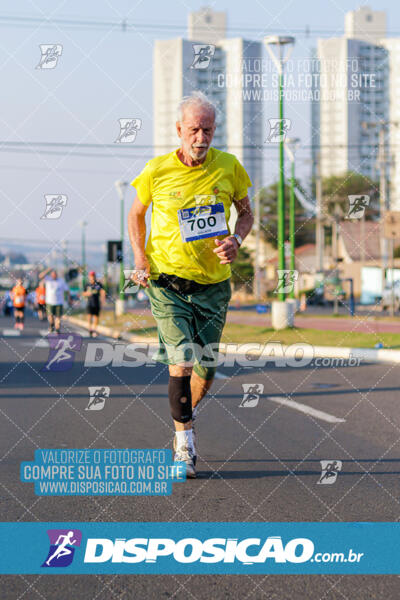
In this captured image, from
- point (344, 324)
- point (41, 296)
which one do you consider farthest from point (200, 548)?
point (344, 324)

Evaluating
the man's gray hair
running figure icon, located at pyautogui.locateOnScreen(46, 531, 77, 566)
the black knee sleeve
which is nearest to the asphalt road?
running figure icon, located at pyautogui.locateOnScreen(46, 531, 77, 566)

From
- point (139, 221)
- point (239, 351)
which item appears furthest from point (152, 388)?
point (239, 351)

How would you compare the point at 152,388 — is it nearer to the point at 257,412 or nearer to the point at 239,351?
the point at 257,412

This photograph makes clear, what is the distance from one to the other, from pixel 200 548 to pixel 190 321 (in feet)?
5.69

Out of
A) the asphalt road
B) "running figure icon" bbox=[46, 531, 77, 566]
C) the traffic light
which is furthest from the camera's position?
the traffic light

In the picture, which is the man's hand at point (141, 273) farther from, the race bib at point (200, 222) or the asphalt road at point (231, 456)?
the asphalt road at point (231, 456)

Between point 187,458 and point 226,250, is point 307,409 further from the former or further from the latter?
point 226,250

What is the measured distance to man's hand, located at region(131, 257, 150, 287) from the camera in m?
5.09

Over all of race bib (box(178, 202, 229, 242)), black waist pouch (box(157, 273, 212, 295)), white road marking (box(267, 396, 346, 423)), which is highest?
race bib (box(178, 202, 229, 242))

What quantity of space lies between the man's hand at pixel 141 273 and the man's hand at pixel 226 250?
0.45 meters

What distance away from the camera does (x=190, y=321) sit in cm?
519

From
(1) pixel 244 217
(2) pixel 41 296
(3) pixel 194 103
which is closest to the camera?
(3) pixel 194 103

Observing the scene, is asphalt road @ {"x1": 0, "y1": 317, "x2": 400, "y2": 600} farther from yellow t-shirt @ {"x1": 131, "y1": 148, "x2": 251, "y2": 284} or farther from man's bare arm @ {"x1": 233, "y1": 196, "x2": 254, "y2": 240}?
man's bare arm @ {"x1": 233, "y1": 196, "x2": 254, "y2": 240}

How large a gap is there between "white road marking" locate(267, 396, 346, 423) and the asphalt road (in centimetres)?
6
